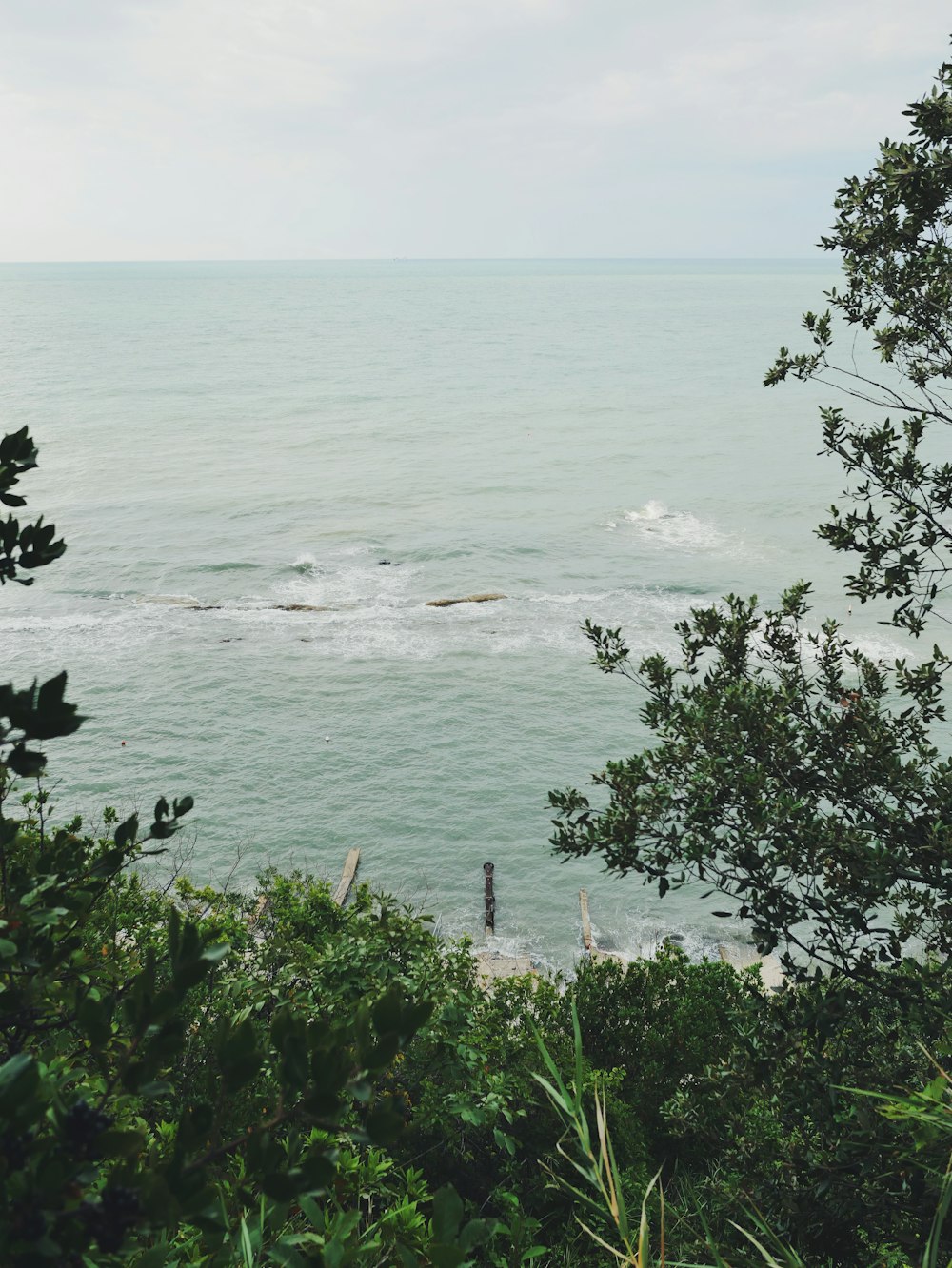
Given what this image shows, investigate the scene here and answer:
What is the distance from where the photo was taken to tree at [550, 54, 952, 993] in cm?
519

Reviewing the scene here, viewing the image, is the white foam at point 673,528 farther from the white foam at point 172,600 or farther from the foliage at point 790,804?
the foliage at point 790,804

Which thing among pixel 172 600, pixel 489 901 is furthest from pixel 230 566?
pixel 489 901

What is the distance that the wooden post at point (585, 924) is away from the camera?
53.9ft

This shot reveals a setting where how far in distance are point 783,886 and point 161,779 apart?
18163mm

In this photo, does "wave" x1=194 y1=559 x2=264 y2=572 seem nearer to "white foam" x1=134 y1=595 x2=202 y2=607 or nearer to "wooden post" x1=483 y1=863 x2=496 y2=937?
"white foam" x1=134 y1=595 x2=202 y2=607

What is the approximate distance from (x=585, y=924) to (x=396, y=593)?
1833 centimetres

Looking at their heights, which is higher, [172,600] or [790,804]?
[790,804]

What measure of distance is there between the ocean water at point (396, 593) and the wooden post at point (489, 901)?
0.19 m

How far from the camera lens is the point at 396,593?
109 ft

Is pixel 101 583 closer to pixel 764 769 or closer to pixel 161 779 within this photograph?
pixel 161 779

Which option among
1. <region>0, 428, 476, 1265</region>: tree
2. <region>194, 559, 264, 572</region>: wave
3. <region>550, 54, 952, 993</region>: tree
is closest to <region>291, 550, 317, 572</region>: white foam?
<region>194, 559, 264, 572</region>: wave

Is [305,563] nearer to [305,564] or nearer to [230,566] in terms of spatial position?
[305,564]

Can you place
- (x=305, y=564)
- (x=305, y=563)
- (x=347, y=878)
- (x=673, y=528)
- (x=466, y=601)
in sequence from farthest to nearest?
(x=673, y=528)
(x=305, y=563)
(x=305, y=564)
(x=466, y=601)
(x=347, y=878)

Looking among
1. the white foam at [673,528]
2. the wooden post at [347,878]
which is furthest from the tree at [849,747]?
the white foam at [673,528]
